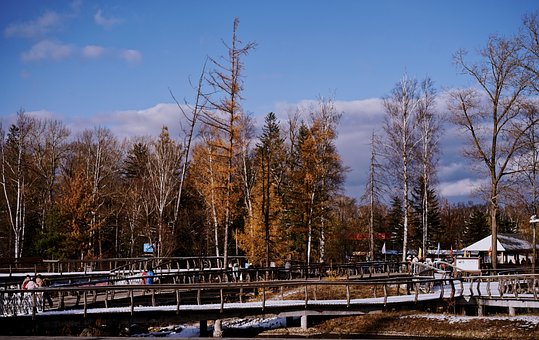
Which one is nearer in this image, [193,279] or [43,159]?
[193,279]

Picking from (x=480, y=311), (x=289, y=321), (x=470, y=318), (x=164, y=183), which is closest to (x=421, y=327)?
(x=470, y=318)

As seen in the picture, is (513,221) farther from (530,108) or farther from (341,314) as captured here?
(341,314)

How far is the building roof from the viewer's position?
69250 mm

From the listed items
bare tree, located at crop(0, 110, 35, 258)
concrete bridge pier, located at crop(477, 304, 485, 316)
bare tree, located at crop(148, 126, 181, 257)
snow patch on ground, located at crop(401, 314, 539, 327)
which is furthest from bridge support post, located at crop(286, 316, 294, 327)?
bare tree, located at crop(0, 110, 35, 258)

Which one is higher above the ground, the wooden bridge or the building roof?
the building roof

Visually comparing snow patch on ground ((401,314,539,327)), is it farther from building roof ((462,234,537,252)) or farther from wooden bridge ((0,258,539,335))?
building roof ((462,234,537,252))

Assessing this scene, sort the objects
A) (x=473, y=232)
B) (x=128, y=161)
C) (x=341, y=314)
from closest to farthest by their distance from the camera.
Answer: (x=341, y=314) < (x=128, y=161) < (x=473, y=232)

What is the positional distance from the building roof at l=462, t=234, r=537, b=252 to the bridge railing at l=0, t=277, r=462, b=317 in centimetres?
3507

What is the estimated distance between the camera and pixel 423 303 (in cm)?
2767

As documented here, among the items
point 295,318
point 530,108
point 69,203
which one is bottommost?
point 295,318

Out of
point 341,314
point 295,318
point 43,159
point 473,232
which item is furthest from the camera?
point 473,232

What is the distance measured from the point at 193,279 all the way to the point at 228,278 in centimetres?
288

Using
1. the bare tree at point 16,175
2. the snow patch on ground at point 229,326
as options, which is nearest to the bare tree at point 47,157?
the bare tree at point 16,175

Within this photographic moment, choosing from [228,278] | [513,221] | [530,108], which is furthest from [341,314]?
[513,221]
